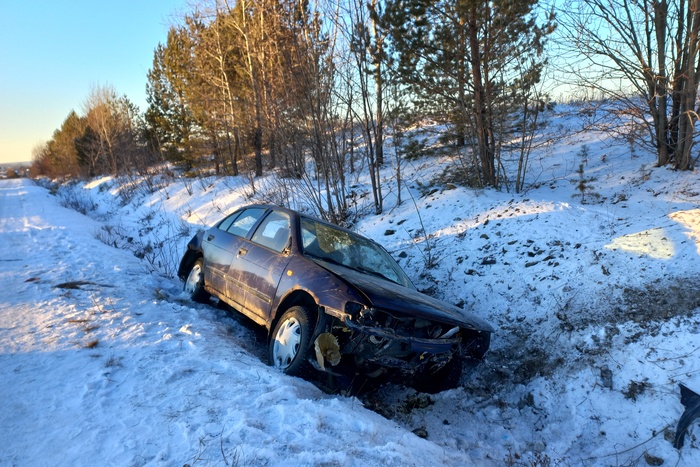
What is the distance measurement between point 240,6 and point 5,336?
56.1ft

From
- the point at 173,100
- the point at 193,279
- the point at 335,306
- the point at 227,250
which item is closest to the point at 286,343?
the point at 335,306

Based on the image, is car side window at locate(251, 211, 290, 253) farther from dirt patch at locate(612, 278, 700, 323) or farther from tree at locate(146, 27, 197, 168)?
tree at locate(146, 27, 197, 168)

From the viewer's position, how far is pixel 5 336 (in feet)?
13.3

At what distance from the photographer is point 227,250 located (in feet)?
17.7

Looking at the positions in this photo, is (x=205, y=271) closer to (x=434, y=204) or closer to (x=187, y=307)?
(x=187, y=307)

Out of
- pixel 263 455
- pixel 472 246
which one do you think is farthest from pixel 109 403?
pixel 472 246

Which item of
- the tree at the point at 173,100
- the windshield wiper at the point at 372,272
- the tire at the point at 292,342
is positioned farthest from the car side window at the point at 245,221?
the tree at the point at 173,100

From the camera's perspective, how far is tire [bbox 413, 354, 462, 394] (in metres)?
4.11

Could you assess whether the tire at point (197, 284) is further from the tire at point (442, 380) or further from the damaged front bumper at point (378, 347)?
the tire at point (442, 380)

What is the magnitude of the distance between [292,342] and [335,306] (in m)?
0.66

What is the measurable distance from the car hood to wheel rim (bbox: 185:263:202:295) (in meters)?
2.59

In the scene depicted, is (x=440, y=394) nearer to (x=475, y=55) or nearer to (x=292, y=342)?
(x=292, y=342)

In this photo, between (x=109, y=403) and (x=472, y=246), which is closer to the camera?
(x=109, y=403)

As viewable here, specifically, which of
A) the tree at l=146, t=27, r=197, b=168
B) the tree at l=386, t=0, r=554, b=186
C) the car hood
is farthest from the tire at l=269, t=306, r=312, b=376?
the tree at l=146, t=27, r=197, b=168
